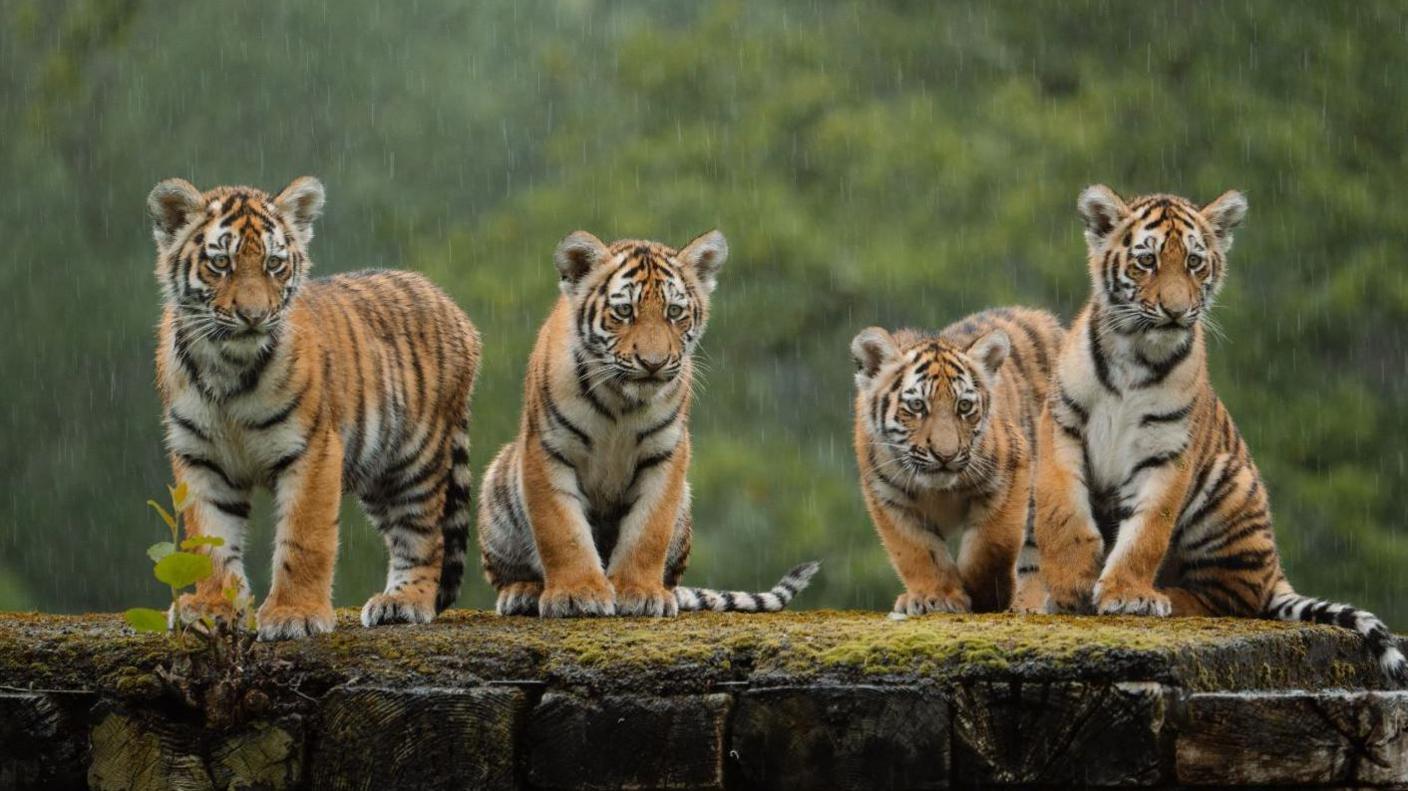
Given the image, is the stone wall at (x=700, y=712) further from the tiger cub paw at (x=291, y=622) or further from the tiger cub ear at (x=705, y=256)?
the tiger cub ear at (x=705, y=256)

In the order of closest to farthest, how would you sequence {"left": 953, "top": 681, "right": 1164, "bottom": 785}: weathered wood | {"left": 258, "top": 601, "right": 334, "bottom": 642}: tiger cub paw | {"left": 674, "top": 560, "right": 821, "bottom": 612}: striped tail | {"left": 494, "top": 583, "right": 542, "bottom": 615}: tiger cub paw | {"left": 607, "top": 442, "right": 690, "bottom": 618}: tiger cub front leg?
{"left": 953, "top": 681, "right": 1164, "bottom": 785}: weathered wood < {"left": 258, "top": 601, "right": 334, "bottom": 642}: tiger cub paw < {"left": 607, "top": 442, "right": 690, "bottom": 618}: tiger cub front leg < {"left": 494, "top": 583, "right": 542, "bottom": 615}: tiger cub paw < {"left": 674, "top": 560, "right": 821, "bottom": 612}: striped tail

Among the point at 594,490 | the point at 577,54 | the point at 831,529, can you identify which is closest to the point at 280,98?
the point at 577,54

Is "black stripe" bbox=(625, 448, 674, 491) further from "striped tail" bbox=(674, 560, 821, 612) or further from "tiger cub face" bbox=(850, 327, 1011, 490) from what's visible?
"tiger cub face" bbox=(850, 327, 1011, 490)

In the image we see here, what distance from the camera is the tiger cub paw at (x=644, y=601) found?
4.92 meters

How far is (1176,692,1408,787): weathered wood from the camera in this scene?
11.7 feet

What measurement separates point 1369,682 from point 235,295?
322cm

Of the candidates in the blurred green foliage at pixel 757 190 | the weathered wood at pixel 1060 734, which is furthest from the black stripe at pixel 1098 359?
the blurred green foliage at pixel 757 190

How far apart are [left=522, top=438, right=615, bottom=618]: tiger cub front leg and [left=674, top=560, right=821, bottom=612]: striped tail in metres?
0.58

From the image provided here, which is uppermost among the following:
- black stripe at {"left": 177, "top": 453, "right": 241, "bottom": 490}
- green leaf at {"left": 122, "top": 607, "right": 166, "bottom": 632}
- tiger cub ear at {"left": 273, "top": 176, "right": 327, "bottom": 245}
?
tiger cub ear at {"left": 273, "top": 176, "right": 327, "bottom": 245}

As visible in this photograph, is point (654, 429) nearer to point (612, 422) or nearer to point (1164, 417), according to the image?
point (612, 422)

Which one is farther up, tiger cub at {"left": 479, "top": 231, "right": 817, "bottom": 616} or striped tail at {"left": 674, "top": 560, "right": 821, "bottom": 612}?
tiger cub at {"left": 479, "top": 231, "right": 817, "bottom": 616}

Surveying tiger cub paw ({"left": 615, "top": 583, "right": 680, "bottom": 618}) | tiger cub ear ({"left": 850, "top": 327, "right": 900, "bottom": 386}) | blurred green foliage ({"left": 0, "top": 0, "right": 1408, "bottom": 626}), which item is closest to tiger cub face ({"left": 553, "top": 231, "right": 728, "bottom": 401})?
tiger cub paw ({"left": 615, "top": 583, "right": 680, "bottom": 618})

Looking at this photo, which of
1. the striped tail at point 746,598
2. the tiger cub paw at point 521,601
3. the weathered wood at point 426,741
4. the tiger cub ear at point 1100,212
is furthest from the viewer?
the striped tail at point 746,598

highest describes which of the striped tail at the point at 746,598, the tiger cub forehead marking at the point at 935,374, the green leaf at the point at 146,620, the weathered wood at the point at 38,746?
the tiger cub forehead marking at the point at 935,374
